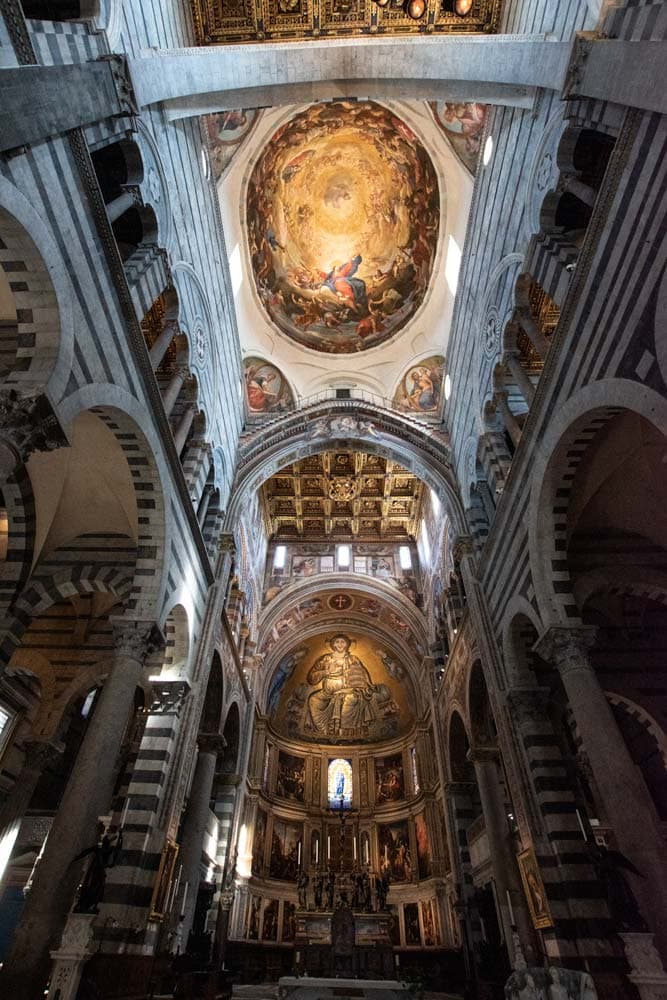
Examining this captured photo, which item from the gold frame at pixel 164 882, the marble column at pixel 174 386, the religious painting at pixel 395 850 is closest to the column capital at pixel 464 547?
the marble column at pixel 174 386

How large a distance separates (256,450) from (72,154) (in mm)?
11429

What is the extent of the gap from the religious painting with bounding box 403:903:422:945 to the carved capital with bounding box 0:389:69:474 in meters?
22.0

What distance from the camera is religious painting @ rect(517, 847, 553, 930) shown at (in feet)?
25.9

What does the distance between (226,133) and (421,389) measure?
10.1m

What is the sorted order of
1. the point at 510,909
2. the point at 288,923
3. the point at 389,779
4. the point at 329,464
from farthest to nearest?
the point at 389,779 → the point at 329,464 → the point at 288,923 → the point at 510,909

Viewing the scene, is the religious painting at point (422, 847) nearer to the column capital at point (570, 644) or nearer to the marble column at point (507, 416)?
the column capital at point (570, 644)

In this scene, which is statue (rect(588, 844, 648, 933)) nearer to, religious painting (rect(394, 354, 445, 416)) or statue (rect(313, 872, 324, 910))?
statue (rect(313, 872, 324, 910))

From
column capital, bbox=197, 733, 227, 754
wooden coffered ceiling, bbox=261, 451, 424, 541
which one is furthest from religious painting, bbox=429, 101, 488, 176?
column capital, bbox=197, 733, 227, 754

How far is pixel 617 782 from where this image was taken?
21.2 feet

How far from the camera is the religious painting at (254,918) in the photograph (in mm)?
17906

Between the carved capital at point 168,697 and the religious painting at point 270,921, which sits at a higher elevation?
the carved capital at point 168,697

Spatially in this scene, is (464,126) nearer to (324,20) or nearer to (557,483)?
(324,20)

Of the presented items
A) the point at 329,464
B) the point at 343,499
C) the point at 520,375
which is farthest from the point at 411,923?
the point at 520,375

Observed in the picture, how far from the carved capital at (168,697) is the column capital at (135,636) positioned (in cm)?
214
